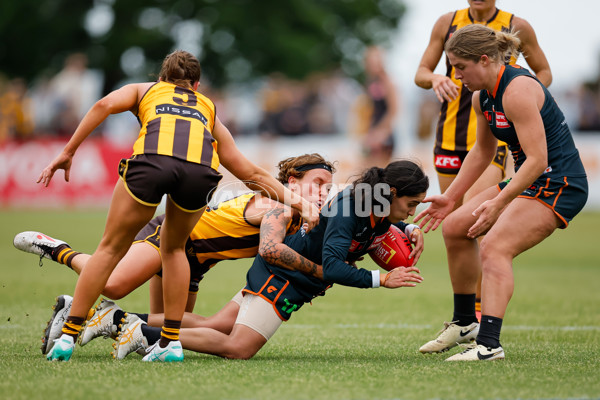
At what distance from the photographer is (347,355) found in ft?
17.8

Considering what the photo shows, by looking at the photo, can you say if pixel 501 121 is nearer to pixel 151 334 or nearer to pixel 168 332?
pixel 168 332

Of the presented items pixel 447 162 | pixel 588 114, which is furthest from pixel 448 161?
pixel 588 114

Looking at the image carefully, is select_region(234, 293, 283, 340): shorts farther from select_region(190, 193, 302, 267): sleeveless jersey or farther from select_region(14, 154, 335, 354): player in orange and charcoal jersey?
select_region(190, 193, 302, 267): sleeveless jersey

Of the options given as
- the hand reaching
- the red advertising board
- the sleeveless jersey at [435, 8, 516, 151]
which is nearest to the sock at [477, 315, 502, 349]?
the sleeveless jersey at [435, 8, 516, 151]

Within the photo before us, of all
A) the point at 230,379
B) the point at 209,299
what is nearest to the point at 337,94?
the point at 209,299

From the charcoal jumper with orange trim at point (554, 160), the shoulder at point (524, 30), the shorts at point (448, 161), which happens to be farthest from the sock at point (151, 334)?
the shoulder at point (524, 30)

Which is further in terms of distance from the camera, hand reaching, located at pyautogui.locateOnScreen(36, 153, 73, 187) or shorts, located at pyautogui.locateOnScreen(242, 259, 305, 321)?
shorts, located at pyautogui.locateOnScreen(242, 259, 305, 321)

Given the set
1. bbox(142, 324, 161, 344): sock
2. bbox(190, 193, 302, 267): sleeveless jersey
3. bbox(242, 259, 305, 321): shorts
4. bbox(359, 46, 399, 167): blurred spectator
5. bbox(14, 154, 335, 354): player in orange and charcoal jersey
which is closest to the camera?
bbox(142, 324, 161, 344): sock

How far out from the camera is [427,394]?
4.02 meters

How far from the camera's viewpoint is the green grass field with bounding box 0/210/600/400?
411cm

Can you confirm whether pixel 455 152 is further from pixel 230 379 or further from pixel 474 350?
pixel 230 379

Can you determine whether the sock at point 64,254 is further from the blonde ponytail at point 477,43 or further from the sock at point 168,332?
the blonde ponytail at point 477,43

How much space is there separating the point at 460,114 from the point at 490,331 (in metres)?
2.41

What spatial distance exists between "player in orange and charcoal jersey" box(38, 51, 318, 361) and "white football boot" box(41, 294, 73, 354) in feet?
0.89
